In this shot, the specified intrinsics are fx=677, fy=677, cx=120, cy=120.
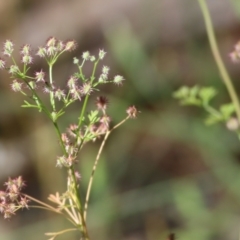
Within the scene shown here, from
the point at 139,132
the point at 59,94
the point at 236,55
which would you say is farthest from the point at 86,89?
the point at 139,132

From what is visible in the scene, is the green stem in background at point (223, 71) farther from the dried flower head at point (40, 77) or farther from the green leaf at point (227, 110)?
the dried flower head at point (40, 77)

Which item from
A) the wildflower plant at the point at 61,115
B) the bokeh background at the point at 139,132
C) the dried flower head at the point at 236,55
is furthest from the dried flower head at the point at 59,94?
the bokeh background at the point at 139,132

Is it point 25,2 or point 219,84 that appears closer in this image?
point 219,84

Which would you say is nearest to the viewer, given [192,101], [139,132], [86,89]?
[86,89]

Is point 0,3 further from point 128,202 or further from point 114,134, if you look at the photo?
point 128,202

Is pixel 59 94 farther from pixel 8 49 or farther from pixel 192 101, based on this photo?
pixel 192 101

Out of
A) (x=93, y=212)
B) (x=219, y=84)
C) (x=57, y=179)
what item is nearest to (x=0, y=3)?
(x=57, y=179)
